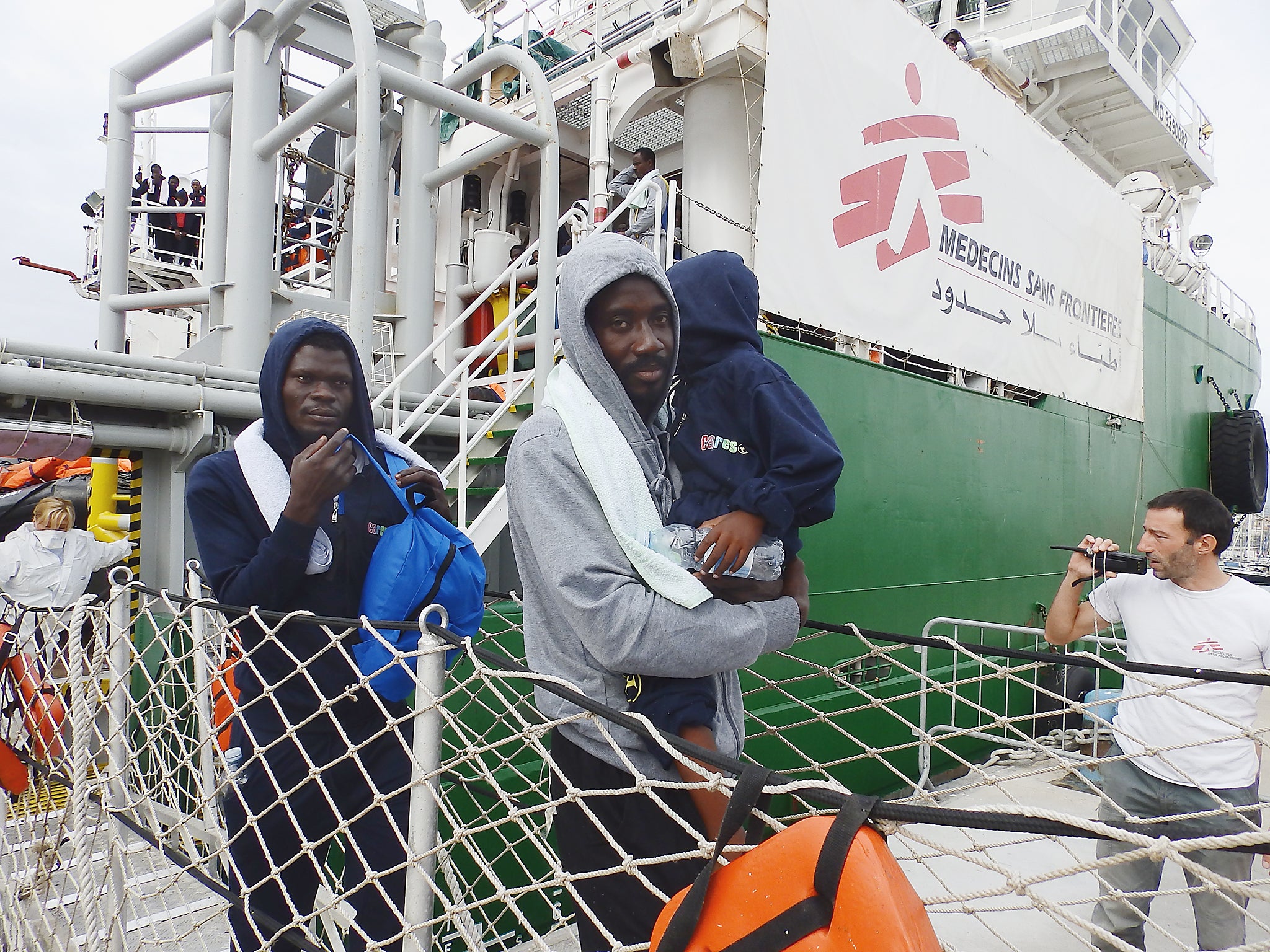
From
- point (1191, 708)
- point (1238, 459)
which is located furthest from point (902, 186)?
point (1238, 459)

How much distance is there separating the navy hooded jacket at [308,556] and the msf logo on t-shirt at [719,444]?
2.67 ft

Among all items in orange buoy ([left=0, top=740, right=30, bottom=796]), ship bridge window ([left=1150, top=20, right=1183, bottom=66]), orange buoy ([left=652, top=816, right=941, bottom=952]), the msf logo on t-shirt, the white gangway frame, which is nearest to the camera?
orange buoy ([left=652, top=816, right=941, bottom=952])

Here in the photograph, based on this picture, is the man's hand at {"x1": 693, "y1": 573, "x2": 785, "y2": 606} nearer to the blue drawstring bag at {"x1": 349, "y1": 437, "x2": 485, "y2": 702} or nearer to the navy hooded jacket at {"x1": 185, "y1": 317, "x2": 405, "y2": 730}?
the blue drawstring bag at {"x1": 349, "y1": 437, "x2": 485, "y2": 702}

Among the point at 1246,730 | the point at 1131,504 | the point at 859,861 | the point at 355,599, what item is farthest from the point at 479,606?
the point at 1131,504

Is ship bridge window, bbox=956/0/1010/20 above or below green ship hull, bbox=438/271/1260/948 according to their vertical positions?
above

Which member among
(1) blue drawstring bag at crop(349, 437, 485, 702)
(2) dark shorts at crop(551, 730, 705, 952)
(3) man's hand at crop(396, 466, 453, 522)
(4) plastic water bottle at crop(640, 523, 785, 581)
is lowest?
(2) dark shorts at crop(551, 730, 705, 952)

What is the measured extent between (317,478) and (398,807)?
85cm

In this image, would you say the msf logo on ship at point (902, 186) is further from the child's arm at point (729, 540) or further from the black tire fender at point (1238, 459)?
the black tire fender at point (1238, 459)

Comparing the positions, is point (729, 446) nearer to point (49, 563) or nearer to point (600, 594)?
point (600, 594)

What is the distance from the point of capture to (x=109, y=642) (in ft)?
7.75

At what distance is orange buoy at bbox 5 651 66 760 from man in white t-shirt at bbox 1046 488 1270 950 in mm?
3502

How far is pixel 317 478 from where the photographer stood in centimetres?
168

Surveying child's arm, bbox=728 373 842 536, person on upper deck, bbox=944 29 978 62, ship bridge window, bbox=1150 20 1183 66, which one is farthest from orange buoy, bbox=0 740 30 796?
ship bridge window, bbox=1150 20 1183 66

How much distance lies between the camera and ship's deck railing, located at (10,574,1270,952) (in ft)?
4.02
